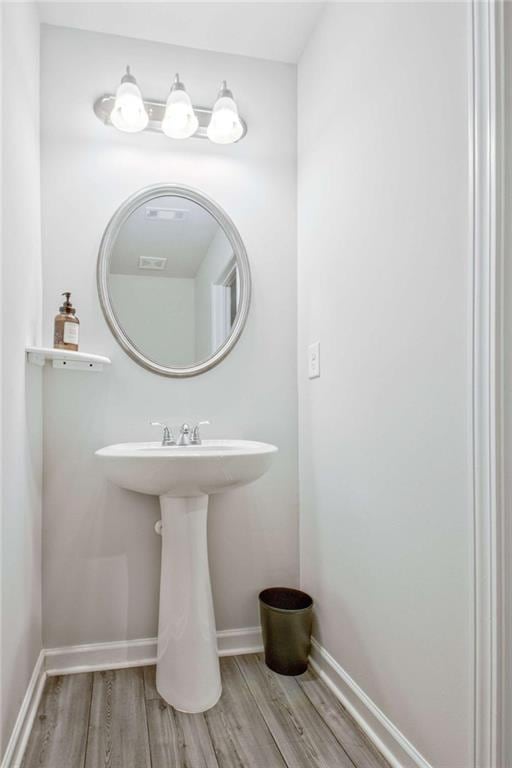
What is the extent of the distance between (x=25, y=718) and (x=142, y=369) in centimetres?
115

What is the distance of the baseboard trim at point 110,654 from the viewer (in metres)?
1.85

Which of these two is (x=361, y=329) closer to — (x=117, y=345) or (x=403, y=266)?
(x=403, y=266)

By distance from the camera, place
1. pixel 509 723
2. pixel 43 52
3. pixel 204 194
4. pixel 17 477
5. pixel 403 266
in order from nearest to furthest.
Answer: pixel 509 723
pixel 403 266
pixel 17 477
pixel 43 52
pixel 204 194

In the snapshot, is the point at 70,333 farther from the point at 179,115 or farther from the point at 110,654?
the point at 110,654

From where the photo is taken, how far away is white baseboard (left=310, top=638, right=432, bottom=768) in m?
1.30

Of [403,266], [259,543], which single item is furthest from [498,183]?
[259,543]

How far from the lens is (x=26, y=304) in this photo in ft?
5.24

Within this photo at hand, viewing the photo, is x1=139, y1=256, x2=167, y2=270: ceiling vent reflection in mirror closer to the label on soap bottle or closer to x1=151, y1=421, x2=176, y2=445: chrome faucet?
the label on soap bottle

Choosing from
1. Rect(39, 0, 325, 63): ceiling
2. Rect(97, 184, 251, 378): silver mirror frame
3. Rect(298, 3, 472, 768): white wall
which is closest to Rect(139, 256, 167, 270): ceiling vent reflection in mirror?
Rect(97, 184, 251, 378): silver mirror frame

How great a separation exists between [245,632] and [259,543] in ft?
1.11

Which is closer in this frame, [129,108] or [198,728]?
[198,728]

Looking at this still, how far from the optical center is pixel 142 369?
77.8 inches

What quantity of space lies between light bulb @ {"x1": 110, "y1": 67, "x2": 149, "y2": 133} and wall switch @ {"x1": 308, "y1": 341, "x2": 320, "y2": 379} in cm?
102

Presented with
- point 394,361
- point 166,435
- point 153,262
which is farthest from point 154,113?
point 394,361
